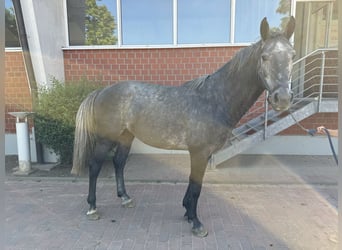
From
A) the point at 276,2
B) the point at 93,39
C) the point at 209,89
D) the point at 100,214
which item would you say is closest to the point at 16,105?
the point at 93,39

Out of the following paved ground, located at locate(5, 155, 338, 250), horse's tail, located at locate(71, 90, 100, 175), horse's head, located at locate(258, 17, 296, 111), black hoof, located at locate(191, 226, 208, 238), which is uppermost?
horse's head, located at locate(258, 17, 296, 111)

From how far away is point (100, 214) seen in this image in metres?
2.82

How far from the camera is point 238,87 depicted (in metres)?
2.28

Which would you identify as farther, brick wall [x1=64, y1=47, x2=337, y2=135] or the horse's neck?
brick wall [x1=64, y1=47, x2=337, y2=135]

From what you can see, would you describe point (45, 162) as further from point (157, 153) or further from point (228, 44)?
point (228, 44)

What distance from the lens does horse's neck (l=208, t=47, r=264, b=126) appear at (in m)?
2.18

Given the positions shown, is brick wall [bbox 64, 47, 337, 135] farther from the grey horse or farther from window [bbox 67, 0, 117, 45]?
the grey horse

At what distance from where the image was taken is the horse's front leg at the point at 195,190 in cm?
240

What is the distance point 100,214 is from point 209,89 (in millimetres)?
1943

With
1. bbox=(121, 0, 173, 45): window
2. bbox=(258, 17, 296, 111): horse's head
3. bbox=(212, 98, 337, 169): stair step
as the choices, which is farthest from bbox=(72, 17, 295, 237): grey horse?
bbox=(121, 0, 173, 45): window

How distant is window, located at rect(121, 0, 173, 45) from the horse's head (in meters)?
3.56

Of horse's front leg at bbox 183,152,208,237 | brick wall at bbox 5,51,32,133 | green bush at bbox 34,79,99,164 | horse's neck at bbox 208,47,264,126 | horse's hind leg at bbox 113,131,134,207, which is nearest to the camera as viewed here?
horse's neck at bbox 208,47,264,126

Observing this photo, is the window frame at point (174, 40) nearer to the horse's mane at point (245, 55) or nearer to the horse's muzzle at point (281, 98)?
the horse's mane at point (245, 55)

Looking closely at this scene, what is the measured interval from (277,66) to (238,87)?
1.52 feet
